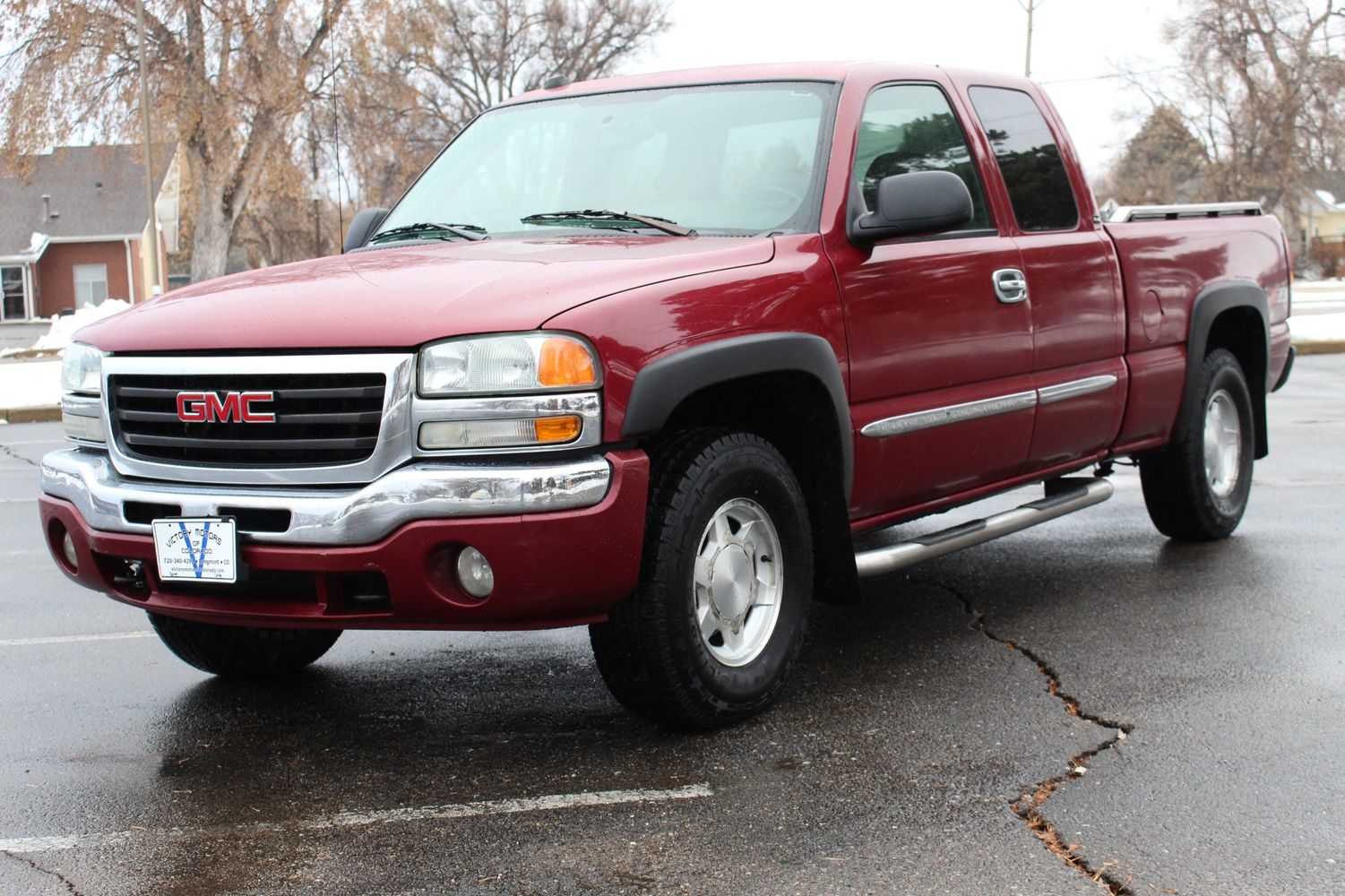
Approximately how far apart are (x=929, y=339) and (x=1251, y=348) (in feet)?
9.37

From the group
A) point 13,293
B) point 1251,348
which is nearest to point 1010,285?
point 1251,348

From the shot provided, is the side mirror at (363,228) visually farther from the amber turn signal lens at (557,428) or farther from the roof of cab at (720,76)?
the amber turn signal lens at (557,428)

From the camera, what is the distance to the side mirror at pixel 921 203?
4520 millimetres

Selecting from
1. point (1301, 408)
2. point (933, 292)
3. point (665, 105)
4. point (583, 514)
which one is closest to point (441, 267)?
point (583, 514)

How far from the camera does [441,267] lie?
425cm

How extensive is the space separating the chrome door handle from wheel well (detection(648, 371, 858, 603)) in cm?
105

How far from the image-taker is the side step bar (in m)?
4.77

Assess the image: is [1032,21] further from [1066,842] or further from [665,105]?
[1066,842]

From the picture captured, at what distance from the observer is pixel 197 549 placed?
3.88 metres

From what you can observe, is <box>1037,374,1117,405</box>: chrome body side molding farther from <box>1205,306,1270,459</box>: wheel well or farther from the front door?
<box>1205,306,1270,459</box>: wheel well

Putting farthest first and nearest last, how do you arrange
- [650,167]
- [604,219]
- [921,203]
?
1. [650,167]
2. [604,219]
3. [921,203]

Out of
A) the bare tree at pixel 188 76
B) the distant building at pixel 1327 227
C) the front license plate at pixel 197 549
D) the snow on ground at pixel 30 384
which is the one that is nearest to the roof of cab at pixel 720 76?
the front license plate at pixel 197 549

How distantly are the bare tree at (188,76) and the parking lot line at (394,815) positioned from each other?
32.6 meters

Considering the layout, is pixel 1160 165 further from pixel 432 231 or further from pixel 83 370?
pixel 83 370
